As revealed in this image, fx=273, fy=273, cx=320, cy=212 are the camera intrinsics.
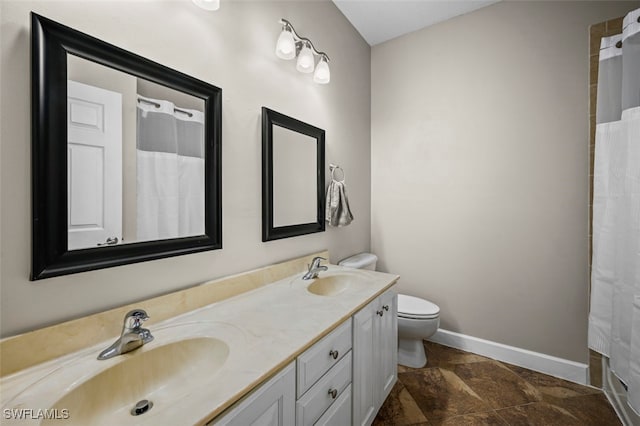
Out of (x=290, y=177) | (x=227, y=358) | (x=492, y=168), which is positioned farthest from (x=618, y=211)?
(x=227, y=358)

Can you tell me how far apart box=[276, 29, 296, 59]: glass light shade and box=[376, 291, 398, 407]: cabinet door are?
1383mm

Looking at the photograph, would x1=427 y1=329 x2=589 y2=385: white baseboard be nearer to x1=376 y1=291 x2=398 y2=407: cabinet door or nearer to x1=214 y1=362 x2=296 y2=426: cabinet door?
x1=376 y1=291 x2=398 y2=407: cabinet door

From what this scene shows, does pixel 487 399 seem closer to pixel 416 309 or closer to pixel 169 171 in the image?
pixel 416 309

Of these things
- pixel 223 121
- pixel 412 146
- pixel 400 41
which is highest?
pixel 400 41

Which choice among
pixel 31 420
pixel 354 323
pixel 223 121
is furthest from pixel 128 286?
pixel 354 323

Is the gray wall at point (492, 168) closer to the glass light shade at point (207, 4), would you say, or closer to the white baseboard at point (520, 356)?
the white baseboard at point (520, 356)

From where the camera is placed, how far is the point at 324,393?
974 mm

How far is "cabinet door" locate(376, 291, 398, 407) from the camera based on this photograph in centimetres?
142

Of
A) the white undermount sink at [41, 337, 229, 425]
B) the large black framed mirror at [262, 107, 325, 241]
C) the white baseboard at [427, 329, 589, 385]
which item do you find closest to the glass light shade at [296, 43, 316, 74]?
the large black framed mirror at [262, 107, 325, 241]

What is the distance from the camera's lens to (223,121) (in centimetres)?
122

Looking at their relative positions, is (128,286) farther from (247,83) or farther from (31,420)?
(247,83)

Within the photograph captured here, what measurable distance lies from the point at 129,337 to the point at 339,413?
31.9 inches

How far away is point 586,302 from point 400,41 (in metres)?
2.38

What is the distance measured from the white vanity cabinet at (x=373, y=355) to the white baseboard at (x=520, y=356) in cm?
83
